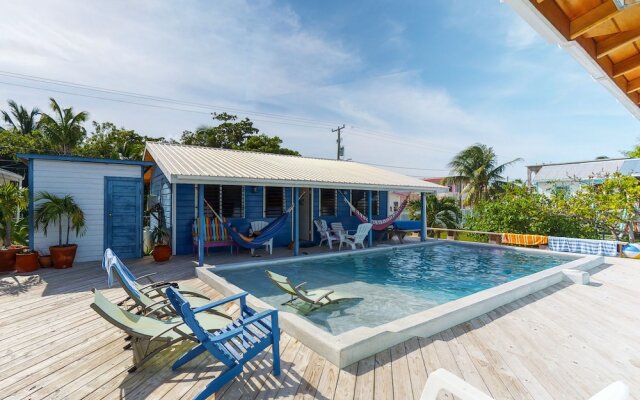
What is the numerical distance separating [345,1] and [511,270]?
29.5 feet

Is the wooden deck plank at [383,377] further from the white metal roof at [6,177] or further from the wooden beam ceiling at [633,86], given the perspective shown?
the white metal roof at [6,177]

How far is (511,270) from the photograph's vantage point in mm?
7703

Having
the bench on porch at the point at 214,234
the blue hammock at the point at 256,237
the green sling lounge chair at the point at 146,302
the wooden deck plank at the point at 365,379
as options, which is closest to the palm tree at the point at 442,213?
the blue hammock at the point at 256,237

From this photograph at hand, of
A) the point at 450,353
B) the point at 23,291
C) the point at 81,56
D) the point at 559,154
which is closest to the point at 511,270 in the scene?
the point at 450,353

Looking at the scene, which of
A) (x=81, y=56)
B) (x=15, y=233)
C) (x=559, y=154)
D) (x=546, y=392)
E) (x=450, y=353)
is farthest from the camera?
(x=559, y=154)

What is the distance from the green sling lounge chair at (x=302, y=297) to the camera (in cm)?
460

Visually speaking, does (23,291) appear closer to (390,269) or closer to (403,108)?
(390,269)

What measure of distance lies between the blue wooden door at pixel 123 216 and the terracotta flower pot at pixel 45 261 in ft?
3.57

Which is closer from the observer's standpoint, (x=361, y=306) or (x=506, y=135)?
(x=361, y=306)

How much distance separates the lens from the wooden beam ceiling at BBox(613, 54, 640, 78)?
1.68m

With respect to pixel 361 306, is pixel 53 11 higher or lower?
higher

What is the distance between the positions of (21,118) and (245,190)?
28743 millimetres

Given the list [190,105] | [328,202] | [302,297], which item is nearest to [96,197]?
[302,297]

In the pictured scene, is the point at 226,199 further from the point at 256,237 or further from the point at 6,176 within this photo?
the point at 6,176
